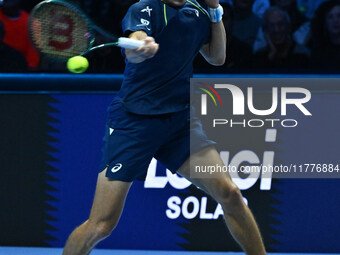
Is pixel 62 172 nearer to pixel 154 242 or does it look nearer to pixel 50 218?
pixel 50 218

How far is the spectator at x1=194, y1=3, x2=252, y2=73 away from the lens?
180 inches

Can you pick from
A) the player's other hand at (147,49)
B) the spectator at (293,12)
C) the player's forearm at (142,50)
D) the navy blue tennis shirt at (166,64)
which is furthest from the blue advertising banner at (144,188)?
the player's other hand at (147,49)

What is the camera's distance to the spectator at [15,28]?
4746mm

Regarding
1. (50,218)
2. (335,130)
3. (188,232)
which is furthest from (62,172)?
(335,130)

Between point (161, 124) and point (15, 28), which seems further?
point (15, 28)

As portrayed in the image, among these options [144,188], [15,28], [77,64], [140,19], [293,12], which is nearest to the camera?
[77,64]

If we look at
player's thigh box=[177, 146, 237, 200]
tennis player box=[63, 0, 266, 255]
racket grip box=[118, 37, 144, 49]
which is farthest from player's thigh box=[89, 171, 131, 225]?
racket grip box=[118, 37, 144, 49]

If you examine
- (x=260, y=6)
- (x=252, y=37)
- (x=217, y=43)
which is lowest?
(x=252, y=37)

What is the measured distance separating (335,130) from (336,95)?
8.8 inches

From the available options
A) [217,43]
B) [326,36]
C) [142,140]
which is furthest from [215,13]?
[326,36]

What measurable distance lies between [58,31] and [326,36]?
2225 mm

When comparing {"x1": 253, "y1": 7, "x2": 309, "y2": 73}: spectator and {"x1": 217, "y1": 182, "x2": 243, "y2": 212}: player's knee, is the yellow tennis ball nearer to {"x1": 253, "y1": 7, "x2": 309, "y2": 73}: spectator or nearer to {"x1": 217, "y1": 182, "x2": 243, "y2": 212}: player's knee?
{"x1": 217, "y1": 182, "x2": 243, "y2": 212}: player's knee

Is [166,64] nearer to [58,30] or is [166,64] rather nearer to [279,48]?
[58,30]

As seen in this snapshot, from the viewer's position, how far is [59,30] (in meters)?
3.31
